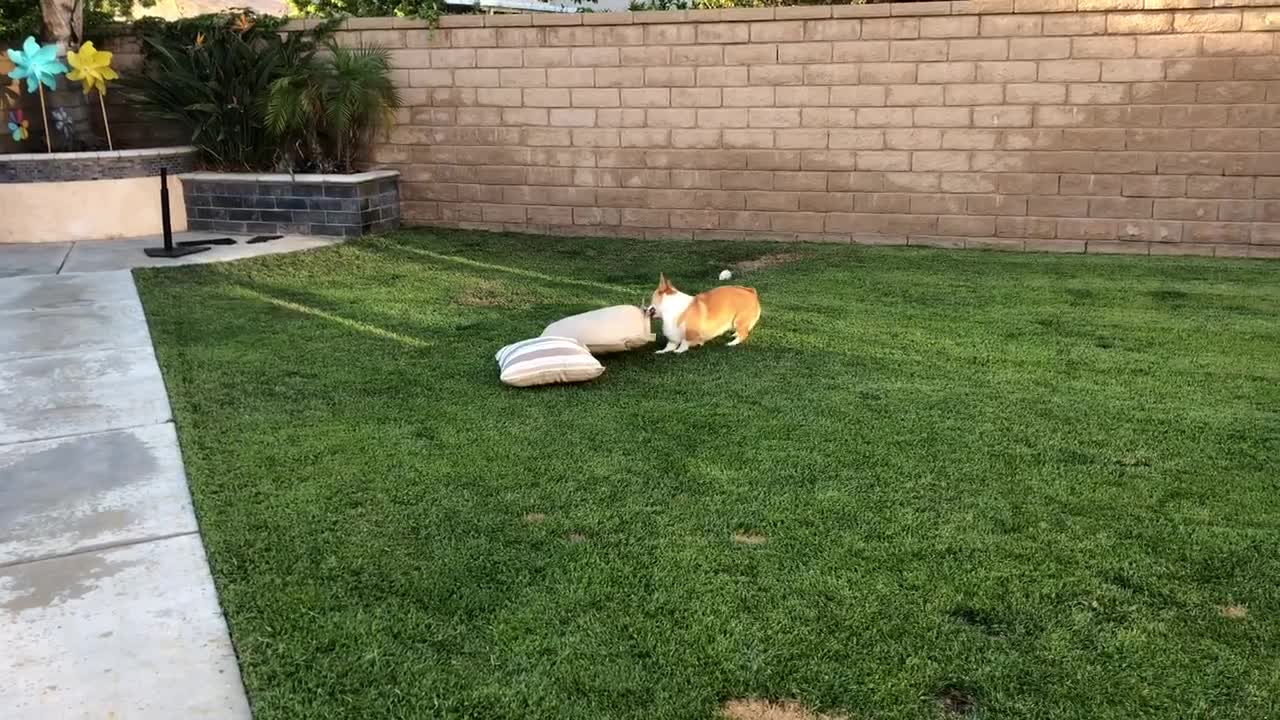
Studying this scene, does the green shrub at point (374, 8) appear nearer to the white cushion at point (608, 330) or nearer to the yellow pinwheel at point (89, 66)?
A: the yellow pinwheel at point (89, 66)

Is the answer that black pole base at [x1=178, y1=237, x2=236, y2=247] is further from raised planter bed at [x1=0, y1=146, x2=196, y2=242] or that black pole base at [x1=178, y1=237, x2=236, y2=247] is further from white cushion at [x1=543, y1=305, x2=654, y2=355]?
white cushion at [x1=543, y1=305, x2=654, y2=355]

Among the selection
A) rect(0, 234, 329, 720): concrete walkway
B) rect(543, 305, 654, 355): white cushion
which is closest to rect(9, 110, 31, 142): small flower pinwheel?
rect(0, 234, 329, 720): concrete walkway

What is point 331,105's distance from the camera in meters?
8.93

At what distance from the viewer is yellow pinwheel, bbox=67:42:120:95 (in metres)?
8.95

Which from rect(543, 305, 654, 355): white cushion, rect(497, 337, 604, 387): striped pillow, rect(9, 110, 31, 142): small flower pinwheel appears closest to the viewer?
rect(497, 337, 604, 387): striped pillow

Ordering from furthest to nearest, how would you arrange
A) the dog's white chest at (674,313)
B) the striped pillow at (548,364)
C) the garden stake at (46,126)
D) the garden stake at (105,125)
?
1. the garden stake at (105,125)
2. the garden stake at (46,126)
3. the dog's white chest at (674,313)
4. the striped pillow at (548,364)

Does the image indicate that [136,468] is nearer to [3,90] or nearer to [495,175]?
[495,175]

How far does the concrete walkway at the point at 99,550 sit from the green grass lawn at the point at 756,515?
4.2 inches

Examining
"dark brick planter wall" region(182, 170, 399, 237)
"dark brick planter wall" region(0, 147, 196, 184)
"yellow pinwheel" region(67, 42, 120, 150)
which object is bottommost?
"dark brick planter wall" region(182, 170, 399, 237)

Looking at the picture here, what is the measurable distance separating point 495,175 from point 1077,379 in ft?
19.8

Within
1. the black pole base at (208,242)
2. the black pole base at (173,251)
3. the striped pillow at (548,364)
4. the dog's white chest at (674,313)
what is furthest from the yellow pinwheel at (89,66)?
the dog's white chest at (674,313)

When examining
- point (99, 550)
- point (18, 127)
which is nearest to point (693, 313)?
point (99, 550)

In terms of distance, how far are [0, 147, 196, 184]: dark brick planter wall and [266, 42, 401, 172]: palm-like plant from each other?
113cm

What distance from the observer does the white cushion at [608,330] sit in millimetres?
4828
